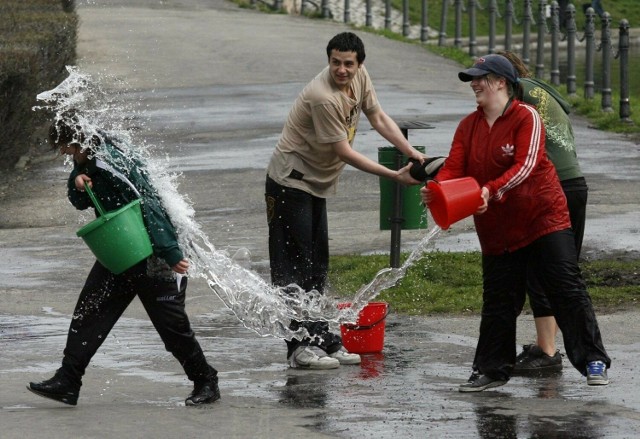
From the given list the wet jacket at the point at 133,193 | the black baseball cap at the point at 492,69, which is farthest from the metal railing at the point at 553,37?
the wet jacket at the point at 133,193

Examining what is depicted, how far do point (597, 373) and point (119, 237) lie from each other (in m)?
2.41

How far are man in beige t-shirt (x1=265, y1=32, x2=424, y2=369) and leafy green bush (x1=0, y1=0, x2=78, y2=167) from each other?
7.14 metres

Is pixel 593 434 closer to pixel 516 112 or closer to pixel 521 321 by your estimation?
pixel 516 112

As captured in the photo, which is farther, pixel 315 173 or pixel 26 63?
pixel 26 63

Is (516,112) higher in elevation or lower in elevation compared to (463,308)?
higher

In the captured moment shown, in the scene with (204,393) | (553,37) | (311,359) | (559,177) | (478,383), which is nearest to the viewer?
(204,393)

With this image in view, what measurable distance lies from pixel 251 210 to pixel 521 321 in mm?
4808

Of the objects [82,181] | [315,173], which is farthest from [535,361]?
[82,181]

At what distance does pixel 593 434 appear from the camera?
21.5ft

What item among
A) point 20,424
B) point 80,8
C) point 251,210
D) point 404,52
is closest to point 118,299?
point 20,424

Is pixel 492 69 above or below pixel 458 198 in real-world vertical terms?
above

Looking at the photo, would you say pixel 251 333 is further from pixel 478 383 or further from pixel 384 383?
pixel 478 383

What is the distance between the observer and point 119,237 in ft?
22.7

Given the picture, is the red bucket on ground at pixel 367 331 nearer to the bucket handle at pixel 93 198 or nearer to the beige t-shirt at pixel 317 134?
the beige t-shirt at pixel 317 134
